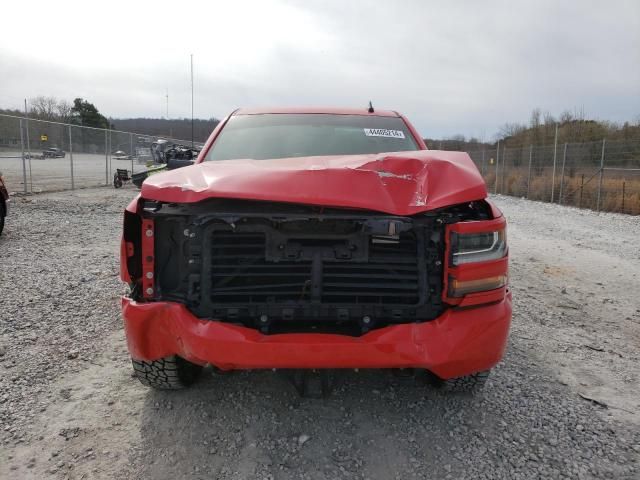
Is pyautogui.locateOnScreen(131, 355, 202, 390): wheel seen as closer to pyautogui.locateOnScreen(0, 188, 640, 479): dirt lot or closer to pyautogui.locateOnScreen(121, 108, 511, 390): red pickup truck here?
pyautogui.locateOnScreen(0, 188, 640, 479): dirt lot

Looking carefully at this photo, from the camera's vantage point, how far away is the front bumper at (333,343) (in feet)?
7.13

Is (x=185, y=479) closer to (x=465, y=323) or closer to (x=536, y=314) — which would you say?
(x=465, y=323)

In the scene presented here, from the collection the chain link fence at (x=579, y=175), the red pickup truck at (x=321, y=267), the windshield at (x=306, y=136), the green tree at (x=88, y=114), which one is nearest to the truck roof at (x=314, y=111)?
the windshield at (x=306, y=136)

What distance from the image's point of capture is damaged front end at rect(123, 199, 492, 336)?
226 cm

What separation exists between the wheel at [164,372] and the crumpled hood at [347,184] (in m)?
0.97

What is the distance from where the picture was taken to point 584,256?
23.9ft

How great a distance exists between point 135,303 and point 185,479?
0.85 meters

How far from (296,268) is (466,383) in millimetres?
1264

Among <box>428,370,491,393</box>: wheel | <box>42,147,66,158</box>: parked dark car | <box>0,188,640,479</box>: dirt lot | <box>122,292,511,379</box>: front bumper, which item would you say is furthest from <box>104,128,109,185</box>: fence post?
<box>428,370,491,393</box>: wheel

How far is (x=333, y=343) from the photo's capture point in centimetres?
217

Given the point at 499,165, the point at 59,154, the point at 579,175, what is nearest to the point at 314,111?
the point at 579,175

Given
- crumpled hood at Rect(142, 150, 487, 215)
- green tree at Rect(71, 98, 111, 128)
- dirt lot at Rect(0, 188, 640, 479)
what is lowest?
dirt lot at Rect(0, 188, 640, 479)

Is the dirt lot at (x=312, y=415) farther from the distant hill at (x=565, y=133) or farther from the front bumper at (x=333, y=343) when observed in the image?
the distant hill at (x=565, y=133)

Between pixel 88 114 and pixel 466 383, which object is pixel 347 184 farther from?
pixel 88 114
